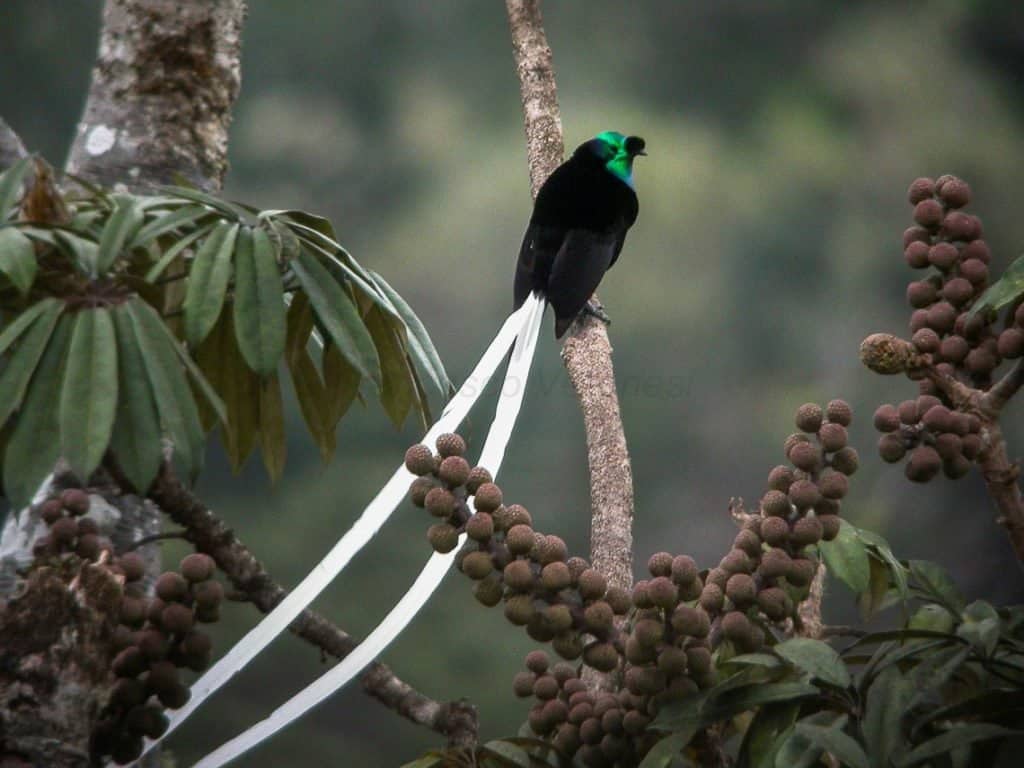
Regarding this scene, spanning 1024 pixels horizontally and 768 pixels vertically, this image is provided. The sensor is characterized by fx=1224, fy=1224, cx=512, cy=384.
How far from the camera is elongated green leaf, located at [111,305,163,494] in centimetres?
93

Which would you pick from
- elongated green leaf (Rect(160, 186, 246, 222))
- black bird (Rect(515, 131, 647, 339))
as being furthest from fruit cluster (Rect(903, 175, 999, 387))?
black bird (Rect(515, 131, 647, 339))

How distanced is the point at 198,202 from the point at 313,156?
201cm

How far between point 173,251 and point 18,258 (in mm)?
148

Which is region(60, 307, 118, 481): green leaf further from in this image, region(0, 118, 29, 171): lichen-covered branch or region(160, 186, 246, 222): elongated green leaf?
region(0, 118, 29, 171): lichen-covered branch

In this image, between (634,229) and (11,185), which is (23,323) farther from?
(634,229)

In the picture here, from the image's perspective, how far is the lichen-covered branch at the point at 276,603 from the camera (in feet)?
3.56

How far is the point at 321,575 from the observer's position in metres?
1.16

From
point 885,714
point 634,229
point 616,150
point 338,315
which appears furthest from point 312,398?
point 634,229

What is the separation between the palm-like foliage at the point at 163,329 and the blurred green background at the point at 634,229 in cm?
146

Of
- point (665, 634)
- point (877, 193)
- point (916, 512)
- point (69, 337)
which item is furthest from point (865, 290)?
point (69, 337)

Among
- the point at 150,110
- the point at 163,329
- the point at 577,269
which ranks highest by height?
the point at 577,269

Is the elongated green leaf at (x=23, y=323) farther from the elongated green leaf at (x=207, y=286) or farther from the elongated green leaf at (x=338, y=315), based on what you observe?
the elongated green leaf at (x=338, y=315)

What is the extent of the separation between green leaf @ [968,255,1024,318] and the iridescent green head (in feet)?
3.94

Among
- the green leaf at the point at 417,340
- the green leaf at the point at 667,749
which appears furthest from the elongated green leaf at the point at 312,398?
the green leaf at the point at 667,749
